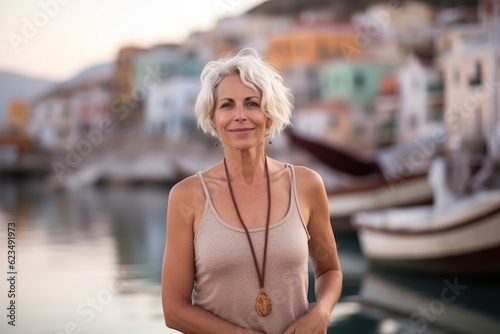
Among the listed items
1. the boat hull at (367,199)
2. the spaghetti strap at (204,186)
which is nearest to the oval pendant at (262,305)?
the spaghetti strap at (204,186)

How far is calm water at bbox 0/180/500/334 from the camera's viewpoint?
23.3 feet

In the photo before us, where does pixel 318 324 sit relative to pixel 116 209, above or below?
above

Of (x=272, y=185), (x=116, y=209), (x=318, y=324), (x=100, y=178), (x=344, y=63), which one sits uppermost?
(x=272, y=185)

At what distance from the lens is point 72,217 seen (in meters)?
21.5

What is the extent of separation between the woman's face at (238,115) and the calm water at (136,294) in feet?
17.6

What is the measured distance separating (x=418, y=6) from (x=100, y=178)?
16.9 metres

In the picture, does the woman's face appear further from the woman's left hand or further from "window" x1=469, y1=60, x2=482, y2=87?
"window" x1=469, y1=60, x2=482, y2=87

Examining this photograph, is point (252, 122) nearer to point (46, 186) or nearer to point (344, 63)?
point (344, 63)

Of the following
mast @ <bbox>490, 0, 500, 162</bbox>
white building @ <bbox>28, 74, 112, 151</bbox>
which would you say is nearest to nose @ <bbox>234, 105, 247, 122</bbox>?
mast @ <bbox>490, 0, 500, 162</bbox>

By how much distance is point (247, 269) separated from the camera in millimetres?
1306

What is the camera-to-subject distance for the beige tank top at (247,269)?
1.30 meters

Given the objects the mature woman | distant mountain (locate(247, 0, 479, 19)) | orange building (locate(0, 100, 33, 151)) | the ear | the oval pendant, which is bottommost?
orange building (locate(0, 100, 33, 151))

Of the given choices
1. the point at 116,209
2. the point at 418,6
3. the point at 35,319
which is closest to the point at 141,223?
the point at 116,209

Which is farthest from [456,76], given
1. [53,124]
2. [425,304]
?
[53,124]
